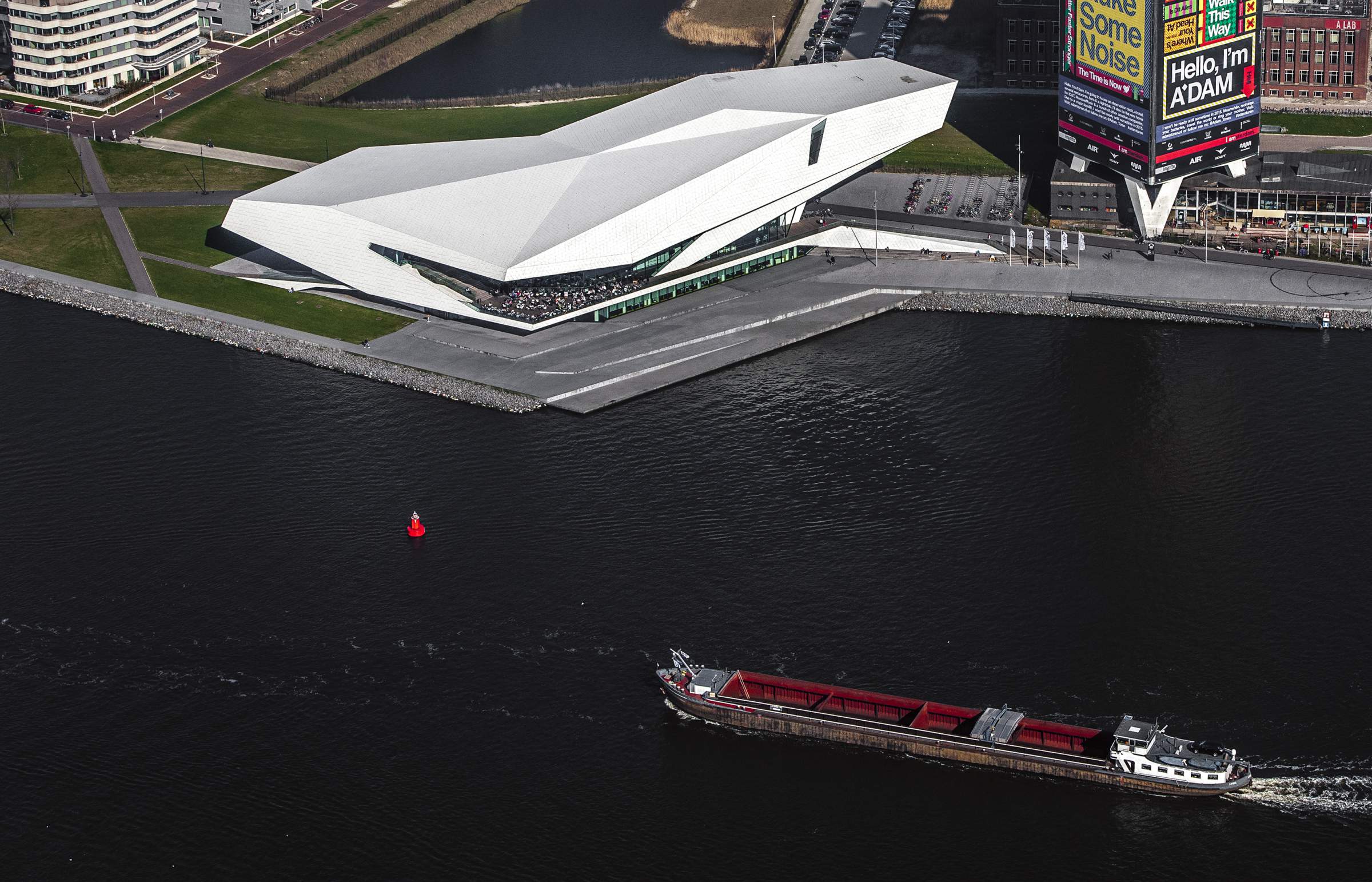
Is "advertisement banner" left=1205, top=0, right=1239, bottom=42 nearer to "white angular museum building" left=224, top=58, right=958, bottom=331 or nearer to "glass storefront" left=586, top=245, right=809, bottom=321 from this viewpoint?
"white angular museum building" left=224, top=58, right=958, bottom=331

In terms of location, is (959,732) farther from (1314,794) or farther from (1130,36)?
(1130,36)

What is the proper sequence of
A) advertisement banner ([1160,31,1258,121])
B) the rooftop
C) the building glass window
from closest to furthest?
the rooftop, advertisement banner ([1160,31,1258,121]), the building glass window

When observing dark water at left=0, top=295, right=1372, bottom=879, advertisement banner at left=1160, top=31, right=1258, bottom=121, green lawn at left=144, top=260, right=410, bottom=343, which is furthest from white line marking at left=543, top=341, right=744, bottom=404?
advertisement banner at left=1160, top=31, right=1258, bottom=121

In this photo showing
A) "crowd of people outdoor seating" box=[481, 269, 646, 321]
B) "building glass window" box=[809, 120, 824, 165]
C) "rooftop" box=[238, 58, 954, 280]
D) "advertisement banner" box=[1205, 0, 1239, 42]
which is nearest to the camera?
"rooftop" box=[238, 58, 954, 280]

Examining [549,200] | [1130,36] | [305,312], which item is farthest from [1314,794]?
[305,312]

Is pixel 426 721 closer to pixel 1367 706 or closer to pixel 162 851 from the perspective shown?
pixel 162 851

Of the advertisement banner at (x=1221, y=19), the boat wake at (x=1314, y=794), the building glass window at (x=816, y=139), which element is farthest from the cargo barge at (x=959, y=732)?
the advertisement banner at (x=1221, y=19)
